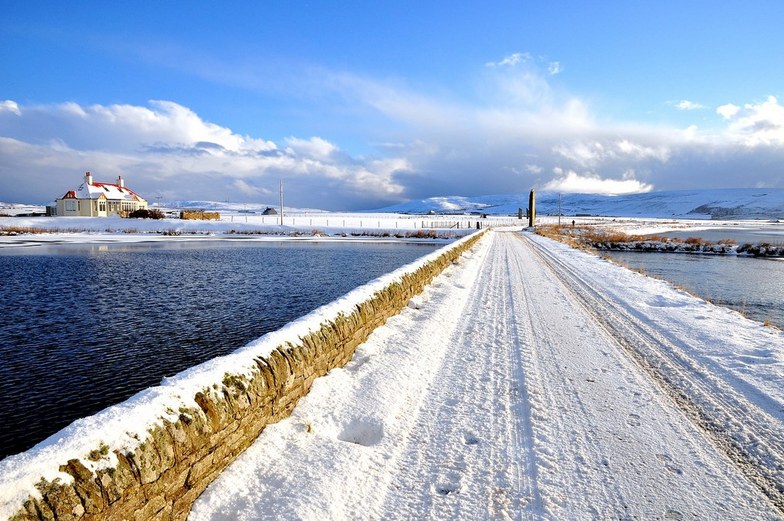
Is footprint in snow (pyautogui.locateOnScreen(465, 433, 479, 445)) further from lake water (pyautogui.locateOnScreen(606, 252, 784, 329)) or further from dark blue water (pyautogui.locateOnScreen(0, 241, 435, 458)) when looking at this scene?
lake water (pyautogui.locateOnScreen(606, 252, 784, 329))

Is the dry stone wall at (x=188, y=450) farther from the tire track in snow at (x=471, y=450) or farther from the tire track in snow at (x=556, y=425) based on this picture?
the tire track in snow at (x=556, y=425)

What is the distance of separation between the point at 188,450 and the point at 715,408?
17.2ft

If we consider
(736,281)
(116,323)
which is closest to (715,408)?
(116,323)

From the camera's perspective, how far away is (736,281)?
1927 cm

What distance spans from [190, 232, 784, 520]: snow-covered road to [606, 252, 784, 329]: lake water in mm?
5892

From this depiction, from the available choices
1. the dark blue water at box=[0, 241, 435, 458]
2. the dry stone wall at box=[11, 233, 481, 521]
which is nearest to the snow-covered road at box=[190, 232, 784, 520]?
the dry stone wall at box=[11, 233, 481, 521]

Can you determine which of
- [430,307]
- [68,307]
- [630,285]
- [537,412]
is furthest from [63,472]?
[630,285]

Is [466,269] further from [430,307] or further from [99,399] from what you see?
[99,399]

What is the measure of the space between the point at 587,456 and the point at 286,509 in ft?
8.37

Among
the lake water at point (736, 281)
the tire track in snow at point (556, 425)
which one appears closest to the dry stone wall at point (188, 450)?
the tire track in snow at point (556, 425)

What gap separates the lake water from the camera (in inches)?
528

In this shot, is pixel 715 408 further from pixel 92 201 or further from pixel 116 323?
pixel 92 201

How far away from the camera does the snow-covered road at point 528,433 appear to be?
3.53 meters

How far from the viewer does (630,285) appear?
14.5 meters
